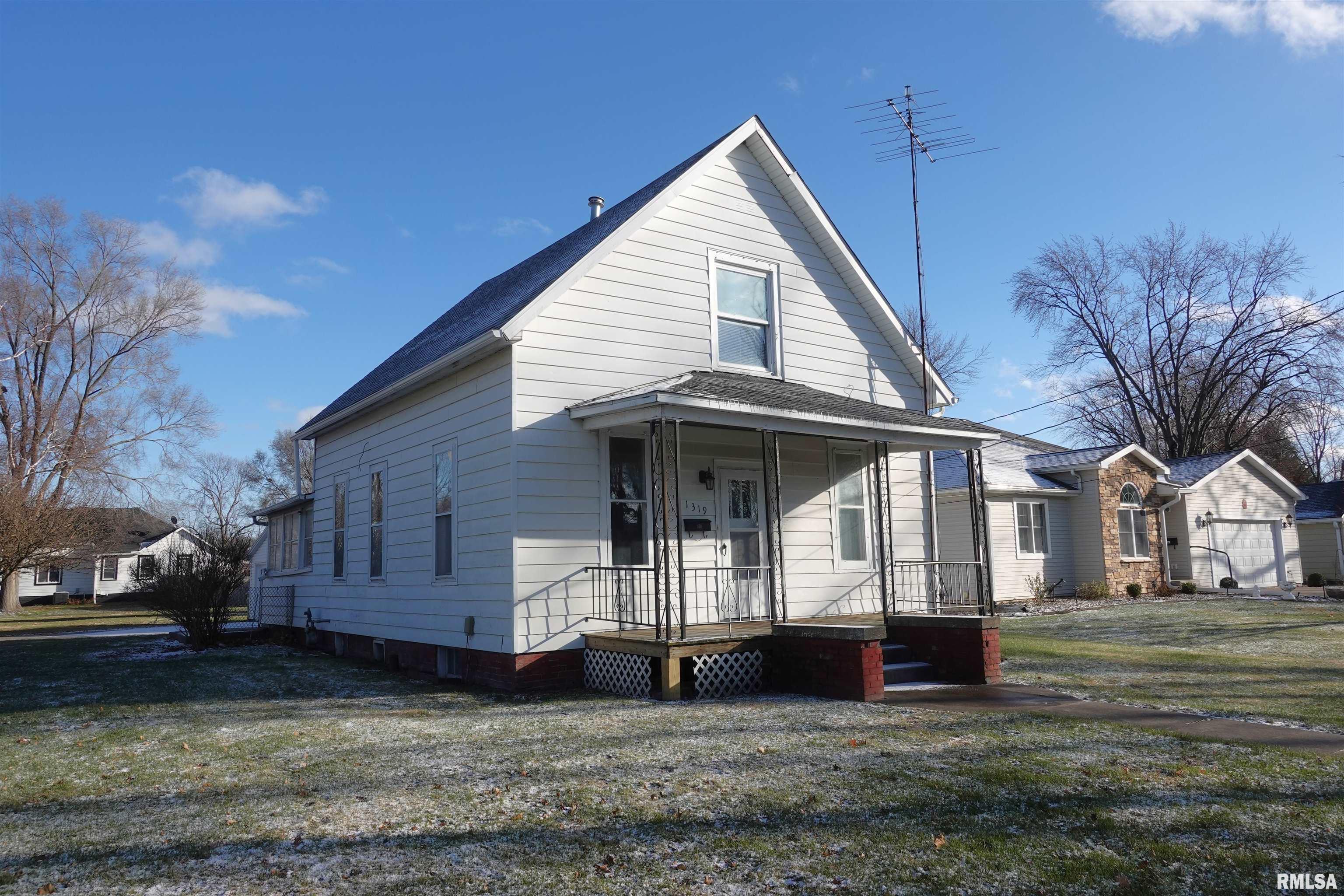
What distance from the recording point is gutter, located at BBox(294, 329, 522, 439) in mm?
9984

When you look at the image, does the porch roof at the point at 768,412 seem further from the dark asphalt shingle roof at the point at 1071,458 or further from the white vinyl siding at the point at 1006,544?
the dark asphalt shingle roof at the point at 1071,458

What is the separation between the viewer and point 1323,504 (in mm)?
33250

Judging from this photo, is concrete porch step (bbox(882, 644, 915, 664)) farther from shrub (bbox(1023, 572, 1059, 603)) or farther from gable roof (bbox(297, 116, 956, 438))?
shrub (bbox(1023, 572, 1059, 603))

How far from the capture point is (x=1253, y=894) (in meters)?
3.96

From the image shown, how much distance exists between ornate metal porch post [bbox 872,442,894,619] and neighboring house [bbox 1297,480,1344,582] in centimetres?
2719

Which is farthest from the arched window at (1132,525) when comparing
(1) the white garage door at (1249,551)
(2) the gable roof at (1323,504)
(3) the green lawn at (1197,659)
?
(2) the gable roof at (1323,504)

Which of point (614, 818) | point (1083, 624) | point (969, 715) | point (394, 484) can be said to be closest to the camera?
point (614, 818)

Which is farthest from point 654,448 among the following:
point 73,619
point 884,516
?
point 73,619

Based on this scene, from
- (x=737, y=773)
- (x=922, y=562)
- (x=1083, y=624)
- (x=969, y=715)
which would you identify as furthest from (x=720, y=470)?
(x=1083, y=624)

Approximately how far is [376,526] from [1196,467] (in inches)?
1032

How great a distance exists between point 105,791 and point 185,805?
90 centimetres

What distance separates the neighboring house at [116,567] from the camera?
45.2 m

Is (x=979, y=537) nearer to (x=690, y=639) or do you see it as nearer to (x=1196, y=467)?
(x=690, y=639)

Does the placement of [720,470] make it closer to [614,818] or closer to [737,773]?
[737,773]
